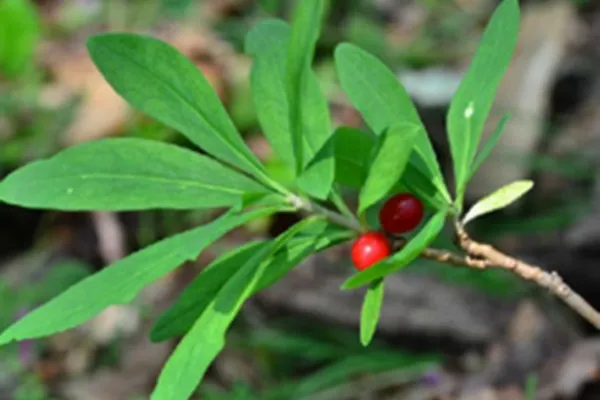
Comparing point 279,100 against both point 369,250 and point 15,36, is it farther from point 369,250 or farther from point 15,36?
point 15,36

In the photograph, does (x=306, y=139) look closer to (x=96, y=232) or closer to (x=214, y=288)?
(x=214, y=288)

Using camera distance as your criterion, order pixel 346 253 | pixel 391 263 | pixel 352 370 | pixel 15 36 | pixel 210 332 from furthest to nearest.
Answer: pixel 15 36 < pixel 346 253 < pixel 352 370 < pixel 210 332 < pixel 391 263

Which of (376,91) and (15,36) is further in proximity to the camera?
(15,36)

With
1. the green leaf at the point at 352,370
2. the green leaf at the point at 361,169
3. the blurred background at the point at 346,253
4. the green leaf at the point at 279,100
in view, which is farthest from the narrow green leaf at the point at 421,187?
the green leaf at the point at 352,370

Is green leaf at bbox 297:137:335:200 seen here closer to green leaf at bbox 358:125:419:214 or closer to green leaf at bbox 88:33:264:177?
green leaf at bbox 358:125:419:214

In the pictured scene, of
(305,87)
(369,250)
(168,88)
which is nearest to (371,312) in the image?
(369,250)

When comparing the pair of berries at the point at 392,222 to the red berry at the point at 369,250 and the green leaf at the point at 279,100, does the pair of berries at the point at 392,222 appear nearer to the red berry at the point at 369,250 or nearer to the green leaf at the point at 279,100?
the red berry at the point at 369,250
